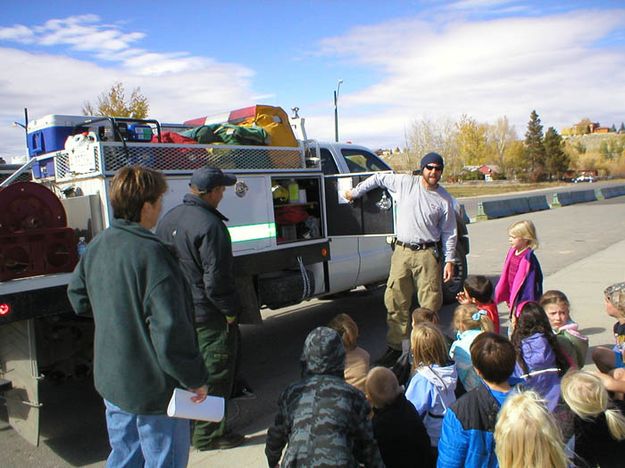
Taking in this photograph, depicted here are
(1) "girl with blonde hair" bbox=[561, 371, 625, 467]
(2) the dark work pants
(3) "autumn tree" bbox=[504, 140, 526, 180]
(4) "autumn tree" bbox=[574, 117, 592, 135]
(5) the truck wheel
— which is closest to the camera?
(1) "girl with blonde hair" bbox=[561, 371, 625, 467]

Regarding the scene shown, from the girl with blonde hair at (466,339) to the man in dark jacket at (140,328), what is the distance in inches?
76.7

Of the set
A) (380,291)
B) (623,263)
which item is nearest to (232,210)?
(380,291)

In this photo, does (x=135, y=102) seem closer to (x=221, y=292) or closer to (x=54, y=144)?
(x=54, y=144)

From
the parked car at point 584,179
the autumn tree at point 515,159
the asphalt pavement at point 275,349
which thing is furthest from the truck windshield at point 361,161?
the autumn tree at point 515,159

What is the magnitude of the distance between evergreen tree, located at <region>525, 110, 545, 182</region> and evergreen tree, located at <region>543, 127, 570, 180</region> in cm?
66

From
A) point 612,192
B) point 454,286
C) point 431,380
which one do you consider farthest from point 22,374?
point 612,192

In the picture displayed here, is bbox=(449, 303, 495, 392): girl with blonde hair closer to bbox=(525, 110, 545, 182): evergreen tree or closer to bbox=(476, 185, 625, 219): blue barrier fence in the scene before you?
bbox=(476, 185, 625, 219): blue barrier fence

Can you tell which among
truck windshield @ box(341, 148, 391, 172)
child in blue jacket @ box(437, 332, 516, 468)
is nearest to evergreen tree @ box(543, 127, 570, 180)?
truck windshield @ box(341, 148, 391, 172)

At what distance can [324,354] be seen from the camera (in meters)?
2.46

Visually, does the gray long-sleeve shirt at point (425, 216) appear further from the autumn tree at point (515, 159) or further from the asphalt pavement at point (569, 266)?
the autumn tree at point (515, 159)

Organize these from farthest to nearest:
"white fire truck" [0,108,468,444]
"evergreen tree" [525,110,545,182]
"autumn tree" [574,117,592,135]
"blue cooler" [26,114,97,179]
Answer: "autumn tree" [574,117,592,135], "evergreen tree" [525,110,545,182], "blue cooler" [26,114,97,179], "white fire truck" [0,108,468,444]

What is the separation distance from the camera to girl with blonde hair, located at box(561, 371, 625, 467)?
3.01 metres

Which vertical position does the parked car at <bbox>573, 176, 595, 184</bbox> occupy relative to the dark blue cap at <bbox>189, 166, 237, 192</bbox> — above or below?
below

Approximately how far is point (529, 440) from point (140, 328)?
5.30 feet
